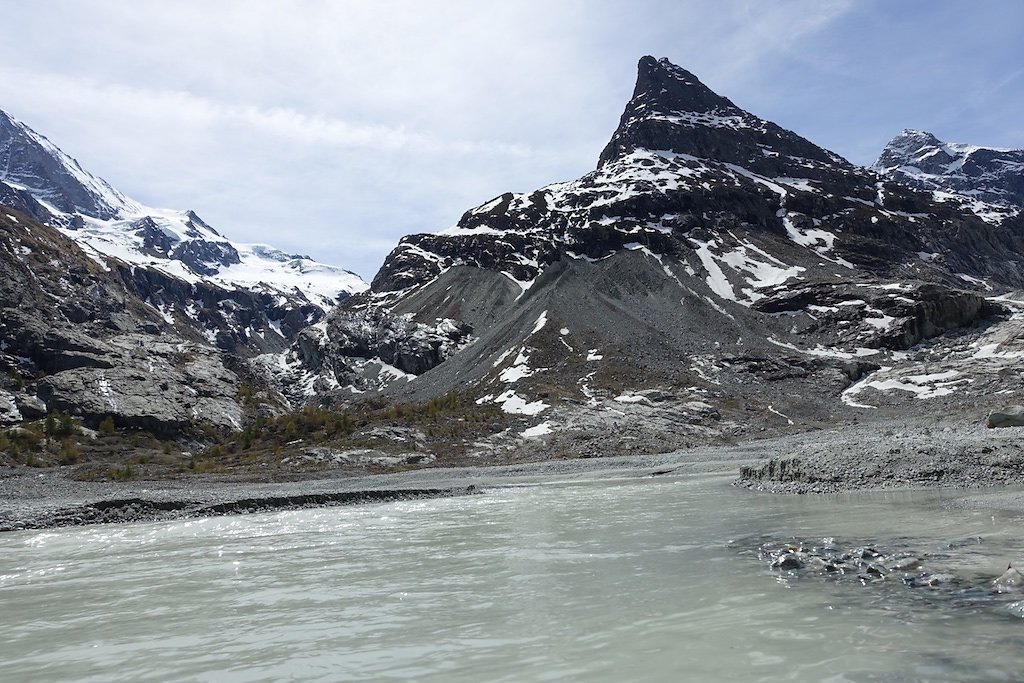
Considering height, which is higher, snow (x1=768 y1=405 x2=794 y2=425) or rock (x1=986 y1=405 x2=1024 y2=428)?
rock (x1=986 y1=405 x2=1024 y2=428)

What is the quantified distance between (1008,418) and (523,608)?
47.3 m

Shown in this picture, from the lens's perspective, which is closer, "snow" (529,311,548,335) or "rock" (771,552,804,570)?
"rock" (771,552,804,570)

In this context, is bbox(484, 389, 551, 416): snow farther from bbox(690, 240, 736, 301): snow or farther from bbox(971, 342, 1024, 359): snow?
bbox(971, 342, 1024, 359): snow

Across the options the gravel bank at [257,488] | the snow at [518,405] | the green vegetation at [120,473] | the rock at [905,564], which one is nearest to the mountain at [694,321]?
the snow at [518,405]

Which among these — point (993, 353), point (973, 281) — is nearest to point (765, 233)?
point (973, 281)

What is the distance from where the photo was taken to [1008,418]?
44281 millimetres

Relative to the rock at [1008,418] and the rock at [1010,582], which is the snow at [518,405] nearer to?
the rock at [1008,418]

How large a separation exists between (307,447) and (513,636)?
68.5m

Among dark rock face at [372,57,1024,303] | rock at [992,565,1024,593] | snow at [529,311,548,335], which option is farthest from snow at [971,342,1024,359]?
rock at [992,565,1024,593]

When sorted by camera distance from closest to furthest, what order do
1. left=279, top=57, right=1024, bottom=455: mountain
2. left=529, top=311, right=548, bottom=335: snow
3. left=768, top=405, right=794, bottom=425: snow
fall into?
left=768, top=405, right=794, bottom=425: snow → left=279, top=57, right=1024, bottom=455: mountain → left=529, top=311, right=548, bottom=335: snow

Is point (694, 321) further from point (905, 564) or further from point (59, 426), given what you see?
point (905, 564)

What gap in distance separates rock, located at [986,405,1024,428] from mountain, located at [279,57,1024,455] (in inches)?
1482

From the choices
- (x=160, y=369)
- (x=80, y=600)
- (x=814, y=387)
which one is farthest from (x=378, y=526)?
(x=814, y=387)

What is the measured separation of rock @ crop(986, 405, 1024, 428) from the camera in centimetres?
4372
